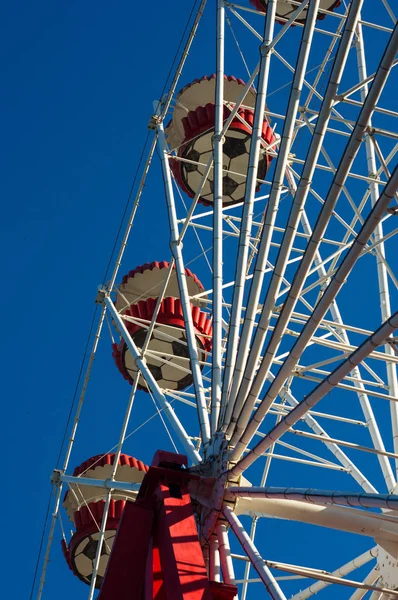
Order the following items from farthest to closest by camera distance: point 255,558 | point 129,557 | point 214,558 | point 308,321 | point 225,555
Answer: point 214,558 < point 225,555 < point 129,557 < point 255,558 < point 308,321

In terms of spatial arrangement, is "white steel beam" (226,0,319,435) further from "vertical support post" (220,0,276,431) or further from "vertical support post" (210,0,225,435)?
"vertical support post" (210,0,225,435)

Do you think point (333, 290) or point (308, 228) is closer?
point (333, 290)

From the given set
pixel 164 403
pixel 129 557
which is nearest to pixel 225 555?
pixel 129 557

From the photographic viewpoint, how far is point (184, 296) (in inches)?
678

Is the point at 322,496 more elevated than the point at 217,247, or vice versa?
the point at 217,247

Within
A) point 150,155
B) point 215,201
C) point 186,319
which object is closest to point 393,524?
point 186,319

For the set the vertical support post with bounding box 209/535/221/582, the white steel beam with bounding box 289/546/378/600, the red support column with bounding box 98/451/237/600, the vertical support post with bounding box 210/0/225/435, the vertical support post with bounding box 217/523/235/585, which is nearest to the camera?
the red support column with bounding box 98/451/237/600

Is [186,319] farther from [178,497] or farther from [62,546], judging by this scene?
[62,546]

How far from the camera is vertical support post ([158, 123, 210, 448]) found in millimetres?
15719

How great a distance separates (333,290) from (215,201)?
5.49 m

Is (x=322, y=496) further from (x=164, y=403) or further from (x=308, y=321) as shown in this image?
(x=164, y=403)

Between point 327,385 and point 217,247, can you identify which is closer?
point 327,385

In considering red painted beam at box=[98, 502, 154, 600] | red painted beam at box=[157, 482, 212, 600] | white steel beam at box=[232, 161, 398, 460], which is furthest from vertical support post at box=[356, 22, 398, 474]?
red painted beam at box=[98, 502, 154, 600]

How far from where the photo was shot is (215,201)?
56.0 feet
